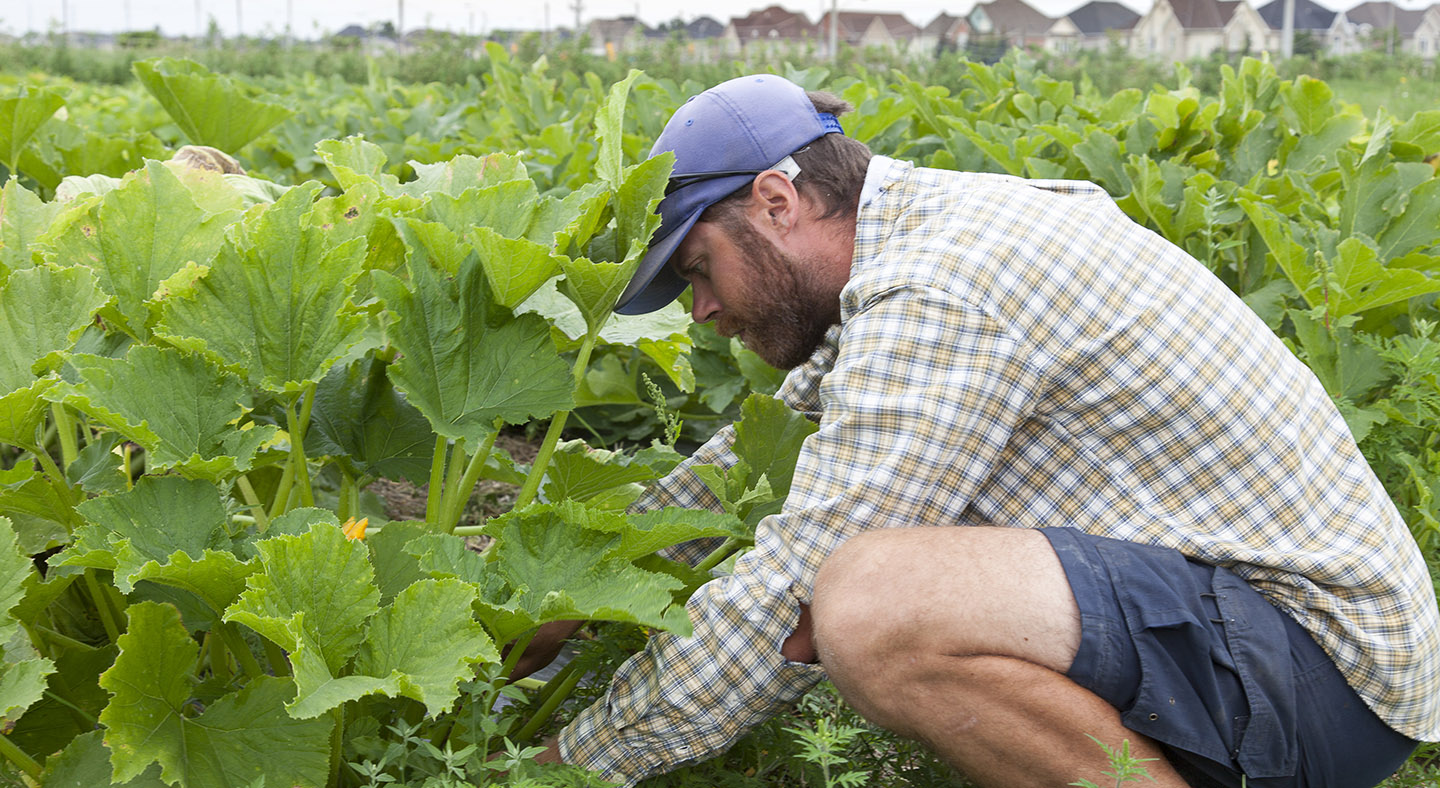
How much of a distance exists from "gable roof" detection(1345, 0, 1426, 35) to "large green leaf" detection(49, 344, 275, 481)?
76639mm

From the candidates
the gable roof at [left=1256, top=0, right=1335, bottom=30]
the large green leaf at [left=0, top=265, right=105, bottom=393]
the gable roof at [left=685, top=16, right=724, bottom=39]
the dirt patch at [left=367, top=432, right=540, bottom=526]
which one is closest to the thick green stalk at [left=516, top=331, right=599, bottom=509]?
the large green leaf at [left=0, top=265, right=105, bottom=393]

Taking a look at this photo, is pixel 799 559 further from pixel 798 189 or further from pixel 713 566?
pixel 798 189

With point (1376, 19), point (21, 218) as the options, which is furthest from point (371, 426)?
point (1376, 19)

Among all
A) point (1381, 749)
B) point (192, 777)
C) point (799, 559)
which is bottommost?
point (1381, 749)

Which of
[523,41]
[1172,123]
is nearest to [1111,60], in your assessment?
[523,41]

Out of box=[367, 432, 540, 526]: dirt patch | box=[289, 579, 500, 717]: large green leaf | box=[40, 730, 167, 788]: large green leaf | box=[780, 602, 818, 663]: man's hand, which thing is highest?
box=[289, 579, 500, 717]: large green leaf

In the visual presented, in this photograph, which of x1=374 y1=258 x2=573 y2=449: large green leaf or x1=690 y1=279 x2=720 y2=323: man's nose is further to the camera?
x1=690 y1=279 x2=720 y2=323: man's nose

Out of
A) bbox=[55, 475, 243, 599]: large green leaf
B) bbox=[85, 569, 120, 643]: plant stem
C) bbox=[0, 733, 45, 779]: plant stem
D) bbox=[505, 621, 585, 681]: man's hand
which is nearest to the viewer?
bbox=[55, 475, 243, 599]: large green leaf

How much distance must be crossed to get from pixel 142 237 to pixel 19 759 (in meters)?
0.85

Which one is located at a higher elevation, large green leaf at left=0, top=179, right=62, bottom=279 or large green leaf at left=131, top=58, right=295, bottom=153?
large green leaf at left=131, top=58, right=295, bottom=153

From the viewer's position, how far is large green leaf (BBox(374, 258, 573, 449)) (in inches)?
79.8

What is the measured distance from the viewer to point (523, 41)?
49.0ft

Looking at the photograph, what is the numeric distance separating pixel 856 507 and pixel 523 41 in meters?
13.7

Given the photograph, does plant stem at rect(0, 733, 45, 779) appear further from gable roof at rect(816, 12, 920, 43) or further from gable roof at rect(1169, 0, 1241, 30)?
gable roof at rect(1169, 0, 1241, 30)
